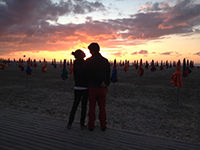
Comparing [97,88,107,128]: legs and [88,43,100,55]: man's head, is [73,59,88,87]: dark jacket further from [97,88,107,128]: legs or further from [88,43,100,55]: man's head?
[97,88,107,128]: legs

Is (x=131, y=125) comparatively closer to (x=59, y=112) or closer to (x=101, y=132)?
(x=101, y=132)

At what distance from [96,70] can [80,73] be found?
414 mm

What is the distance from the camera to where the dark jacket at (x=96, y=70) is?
385 cm

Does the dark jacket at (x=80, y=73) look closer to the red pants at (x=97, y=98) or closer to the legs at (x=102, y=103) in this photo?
the red pants at (x=97, y=98)

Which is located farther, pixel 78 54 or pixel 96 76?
pixel 78 54

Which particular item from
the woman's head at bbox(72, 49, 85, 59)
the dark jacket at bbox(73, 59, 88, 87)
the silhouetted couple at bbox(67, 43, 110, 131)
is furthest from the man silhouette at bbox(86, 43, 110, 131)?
the woman's head at bbox(72, 49, 85, 59)

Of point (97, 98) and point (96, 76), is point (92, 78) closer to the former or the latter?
point (96, 76)

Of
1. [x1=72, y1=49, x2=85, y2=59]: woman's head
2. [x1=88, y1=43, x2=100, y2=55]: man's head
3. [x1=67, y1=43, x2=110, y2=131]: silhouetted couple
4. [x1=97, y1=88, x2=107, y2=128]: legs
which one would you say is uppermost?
[x1=88, y1=43, x2=100, y2=55]: man's head

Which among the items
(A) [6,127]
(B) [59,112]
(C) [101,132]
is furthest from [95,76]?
(B) [59,112]

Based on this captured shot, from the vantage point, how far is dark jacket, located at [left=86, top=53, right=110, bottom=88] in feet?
12.6

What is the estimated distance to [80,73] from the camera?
395cm

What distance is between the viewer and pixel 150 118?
22.4 feet

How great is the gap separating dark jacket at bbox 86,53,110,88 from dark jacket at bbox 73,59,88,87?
11 centimetres

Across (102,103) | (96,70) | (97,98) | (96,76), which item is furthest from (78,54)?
(102,103)
